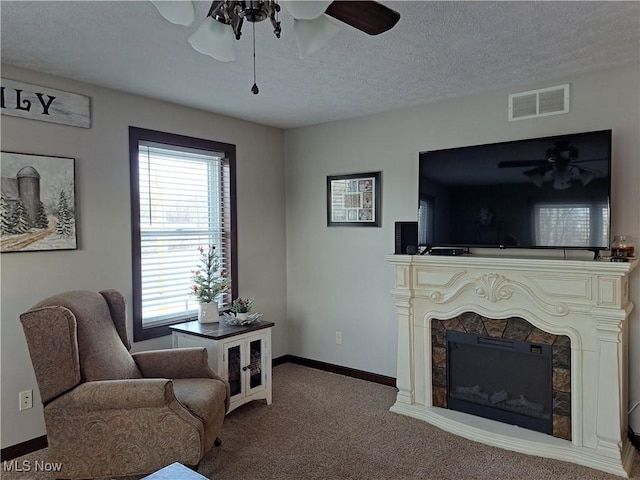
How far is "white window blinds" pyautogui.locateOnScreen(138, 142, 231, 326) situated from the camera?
3582 mm

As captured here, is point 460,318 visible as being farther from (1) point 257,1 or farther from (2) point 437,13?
(1) point 257,1

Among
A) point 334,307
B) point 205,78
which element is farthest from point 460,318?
point 205,78

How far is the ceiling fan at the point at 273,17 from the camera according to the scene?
4.67 ft

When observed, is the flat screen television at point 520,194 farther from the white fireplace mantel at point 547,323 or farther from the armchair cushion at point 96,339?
the armchair cushion at point 96,339

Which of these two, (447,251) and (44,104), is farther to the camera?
(447,251)

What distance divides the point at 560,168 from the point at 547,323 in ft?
3.30

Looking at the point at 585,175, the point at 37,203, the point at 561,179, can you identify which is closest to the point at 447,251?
the point at 561,179

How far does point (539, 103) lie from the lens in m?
3.19

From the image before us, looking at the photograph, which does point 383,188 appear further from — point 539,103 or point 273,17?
point 273,17

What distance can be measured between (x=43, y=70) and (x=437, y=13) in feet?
7.94

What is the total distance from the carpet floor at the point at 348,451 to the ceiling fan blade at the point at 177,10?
7.72 ft

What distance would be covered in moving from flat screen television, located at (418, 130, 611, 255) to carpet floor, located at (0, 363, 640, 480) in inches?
52.8

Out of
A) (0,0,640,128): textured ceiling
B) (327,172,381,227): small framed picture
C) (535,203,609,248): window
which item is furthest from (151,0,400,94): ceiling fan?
(327,172,381,227): small framed picture

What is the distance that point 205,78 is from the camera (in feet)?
10.0
